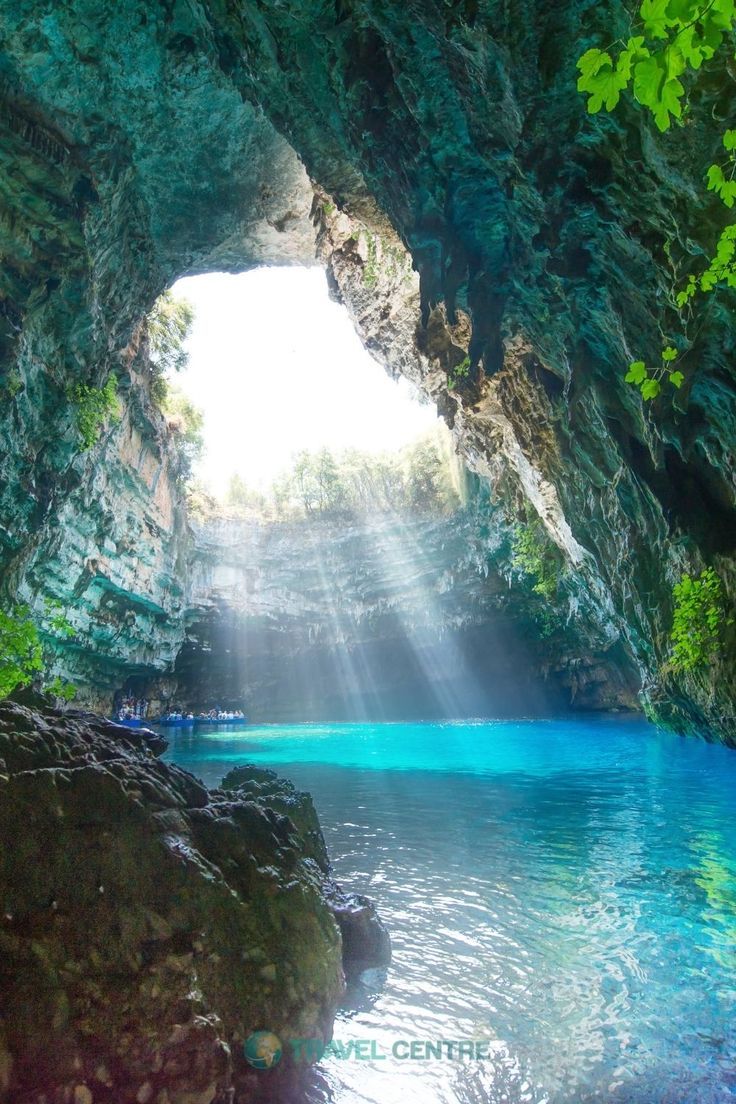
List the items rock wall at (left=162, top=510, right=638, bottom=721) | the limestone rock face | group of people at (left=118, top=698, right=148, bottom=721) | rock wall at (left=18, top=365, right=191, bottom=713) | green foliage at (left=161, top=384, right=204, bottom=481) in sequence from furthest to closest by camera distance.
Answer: rock wall at (left=162, top=510, right=638, bottom=721) → group of people at (left=118, top=698, right=148, bottom=721) → green foliage at (left=161, top=384, right=204, bottom=481) → rock wall at (left=18, top=365, right=191, bottom=713) → the limestone rock face

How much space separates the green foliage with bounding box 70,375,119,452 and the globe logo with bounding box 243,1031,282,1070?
49.8ft

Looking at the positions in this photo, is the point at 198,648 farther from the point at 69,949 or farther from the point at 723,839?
the point at 69,949

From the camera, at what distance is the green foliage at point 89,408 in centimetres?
1484

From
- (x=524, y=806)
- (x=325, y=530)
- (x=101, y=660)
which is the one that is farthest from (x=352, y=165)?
(x=325, y=530)

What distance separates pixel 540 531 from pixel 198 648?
21729 mm

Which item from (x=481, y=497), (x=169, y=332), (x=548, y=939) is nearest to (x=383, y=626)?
(x=481, y=497)

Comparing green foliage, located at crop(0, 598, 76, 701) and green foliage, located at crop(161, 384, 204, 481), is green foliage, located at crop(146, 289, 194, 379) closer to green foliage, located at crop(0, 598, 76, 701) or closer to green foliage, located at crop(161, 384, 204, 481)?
green foliage, located at crop(161, 384, 204, 481)

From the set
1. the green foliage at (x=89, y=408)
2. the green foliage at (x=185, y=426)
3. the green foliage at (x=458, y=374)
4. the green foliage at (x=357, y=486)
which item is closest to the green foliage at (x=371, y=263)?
the green foliage at (x=458, y=374)

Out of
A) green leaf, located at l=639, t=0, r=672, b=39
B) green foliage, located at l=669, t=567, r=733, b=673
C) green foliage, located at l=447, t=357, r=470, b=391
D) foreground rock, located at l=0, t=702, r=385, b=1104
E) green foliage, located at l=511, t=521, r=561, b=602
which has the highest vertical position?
green foliage, located at l=447, t=357, r=470, b=391

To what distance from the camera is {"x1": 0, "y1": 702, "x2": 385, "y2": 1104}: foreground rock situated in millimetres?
2145

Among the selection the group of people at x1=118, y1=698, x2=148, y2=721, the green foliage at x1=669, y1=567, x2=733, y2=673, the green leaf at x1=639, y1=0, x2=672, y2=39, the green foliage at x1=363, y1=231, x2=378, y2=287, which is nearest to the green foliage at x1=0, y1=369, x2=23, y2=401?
the green foliage at x1=363, y1=231, x2=378, y2=287

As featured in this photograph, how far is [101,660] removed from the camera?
24906mm

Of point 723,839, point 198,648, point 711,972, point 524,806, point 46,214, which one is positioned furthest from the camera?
point 198,648

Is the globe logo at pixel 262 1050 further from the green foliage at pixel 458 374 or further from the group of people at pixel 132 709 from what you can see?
the group of people at pixel 132 709
